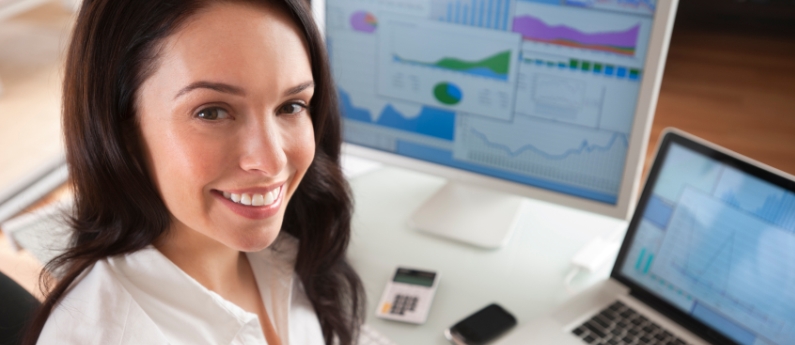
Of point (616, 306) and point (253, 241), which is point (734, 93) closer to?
point (616, 306)

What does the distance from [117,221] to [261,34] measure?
28 cm

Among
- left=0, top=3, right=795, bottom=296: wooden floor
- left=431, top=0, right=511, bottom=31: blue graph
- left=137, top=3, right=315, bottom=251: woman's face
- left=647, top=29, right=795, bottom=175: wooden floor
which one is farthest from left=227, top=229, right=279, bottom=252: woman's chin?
left=647, top=29, right=795, bottom=175: wooden floor

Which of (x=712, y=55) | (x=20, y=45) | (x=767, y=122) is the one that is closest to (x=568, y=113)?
(x=767, y=122)

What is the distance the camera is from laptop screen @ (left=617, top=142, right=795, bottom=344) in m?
0.87

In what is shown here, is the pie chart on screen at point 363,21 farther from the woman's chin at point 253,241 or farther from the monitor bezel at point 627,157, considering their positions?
the woman's chin at point 253,241

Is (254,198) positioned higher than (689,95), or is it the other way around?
(254,198)

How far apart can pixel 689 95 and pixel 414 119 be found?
2138mm

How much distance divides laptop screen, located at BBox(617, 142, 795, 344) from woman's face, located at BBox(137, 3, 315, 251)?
1.79 feet

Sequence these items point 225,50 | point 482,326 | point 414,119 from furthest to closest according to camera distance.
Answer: point 414,119 < point 482,326 < point 225,50

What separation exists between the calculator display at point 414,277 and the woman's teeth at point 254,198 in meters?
0.40

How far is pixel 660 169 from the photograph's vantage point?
992 millimetres

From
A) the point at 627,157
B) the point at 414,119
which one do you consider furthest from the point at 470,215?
the point at 627,157

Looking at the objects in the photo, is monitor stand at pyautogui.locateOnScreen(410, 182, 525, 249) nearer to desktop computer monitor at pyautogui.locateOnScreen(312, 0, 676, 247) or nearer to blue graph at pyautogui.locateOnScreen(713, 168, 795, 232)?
desktop computer monitor at pyautogui.locateOnScreen(312, 0, 676, 247)

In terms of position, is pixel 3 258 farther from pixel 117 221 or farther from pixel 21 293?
pixel 117 221
